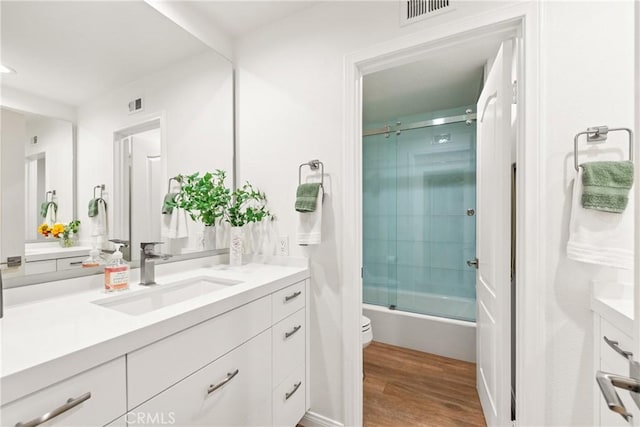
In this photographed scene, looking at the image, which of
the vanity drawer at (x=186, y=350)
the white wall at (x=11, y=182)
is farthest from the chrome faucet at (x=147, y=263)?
the vanity drawer at (x=186, y=350)

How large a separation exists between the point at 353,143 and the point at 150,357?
1.27m

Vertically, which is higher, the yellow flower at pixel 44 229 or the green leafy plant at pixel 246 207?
the green leafy plant at pixel 246 207

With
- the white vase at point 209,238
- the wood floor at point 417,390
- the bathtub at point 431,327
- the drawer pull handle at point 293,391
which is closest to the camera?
the drawer pull handle at point 293,391

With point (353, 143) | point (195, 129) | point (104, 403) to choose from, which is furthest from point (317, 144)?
point (104, 403)

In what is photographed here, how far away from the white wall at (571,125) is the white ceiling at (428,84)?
735 millimetres

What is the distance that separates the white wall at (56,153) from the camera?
43.6 inches

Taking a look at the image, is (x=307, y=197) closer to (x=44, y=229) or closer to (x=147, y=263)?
(x=147, y=263)

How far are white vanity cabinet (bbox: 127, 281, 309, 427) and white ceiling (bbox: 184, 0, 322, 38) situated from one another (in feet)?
5.35

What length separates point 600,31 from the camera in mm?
1070

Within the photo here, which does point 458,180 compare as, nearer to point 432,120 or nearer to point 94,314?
point 432,120

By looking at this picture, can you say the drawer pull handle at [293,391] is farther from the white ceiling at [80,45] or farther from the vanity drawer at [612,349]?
the white ceiling at [80,45]

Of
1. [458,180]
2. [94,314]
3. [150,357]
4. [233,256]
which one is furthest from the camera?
[458,180]

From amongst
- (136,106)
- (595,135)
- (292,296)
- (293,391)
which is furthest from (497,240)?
(136,106)

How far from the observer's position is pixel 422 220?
304 centimetres
